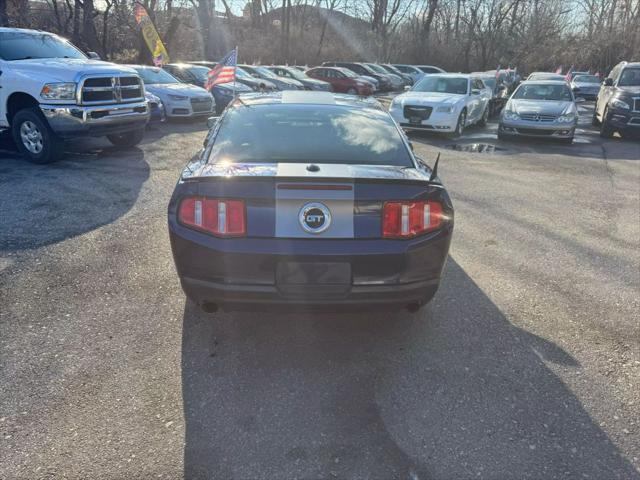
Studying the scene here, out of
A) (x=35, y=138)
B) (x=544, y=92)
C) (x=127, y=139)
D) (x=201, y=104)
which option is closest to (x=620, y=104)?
(x=544, y=92)

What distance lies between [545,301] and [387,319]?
146cm

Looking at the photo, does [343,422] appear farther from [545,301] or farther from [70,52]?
[70,52]

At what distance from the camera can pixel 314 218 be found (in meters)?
2.84

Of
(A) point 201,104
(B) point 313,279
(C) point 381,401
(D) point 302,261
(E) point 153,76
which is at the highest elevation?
(E) point 153,76

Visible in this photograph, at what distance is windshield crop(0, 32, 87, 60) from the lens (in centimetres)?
815

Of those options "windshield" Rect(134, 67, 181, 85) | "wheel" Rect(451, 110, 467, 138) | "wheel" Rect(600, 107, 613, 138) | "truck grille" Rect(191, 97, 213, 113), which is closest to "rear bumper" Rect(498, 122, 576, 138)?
"wheel" Rect(451, 110, 467, 138)

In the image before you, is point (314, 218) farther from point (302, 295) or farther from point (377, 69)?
point (377, 69)

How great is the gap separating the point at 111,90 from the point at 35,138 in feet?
4.70

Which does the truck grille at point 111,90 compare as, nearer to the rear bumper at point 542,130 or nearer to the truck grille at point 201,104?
the truck grille at point 201,104

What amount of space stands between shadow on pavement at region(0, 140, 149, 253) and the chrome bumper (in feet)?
1.91

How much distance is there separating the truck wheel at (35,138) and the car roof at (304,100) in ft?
15.4

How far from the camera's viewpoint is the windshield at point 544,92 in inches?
524

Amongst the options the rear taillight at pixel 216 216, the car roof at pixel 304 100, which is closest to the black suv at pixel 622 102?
the car roof at pixel 304 100

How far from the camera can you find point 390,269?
293cm
